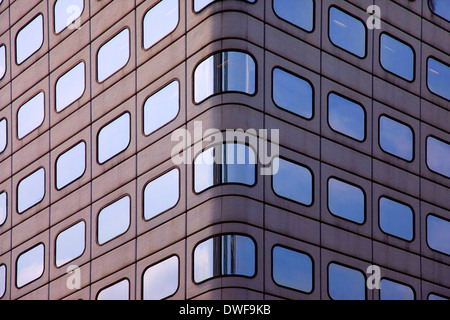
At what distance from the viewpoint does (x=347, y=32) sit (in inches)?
1745

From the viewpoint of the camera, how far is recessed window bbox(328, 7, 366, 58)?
144ft

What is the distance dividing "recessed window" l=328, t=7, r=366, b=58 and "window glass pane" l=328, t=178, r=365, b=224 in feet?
17.8

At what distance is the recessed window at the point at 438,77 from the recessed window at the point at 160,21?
38.0 ft

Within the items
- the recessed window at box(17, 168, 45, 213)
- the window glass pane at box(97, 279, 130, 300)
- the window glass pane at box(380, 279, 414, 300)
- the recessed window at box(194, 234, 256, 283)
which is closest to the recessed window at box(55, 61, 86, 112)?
the recessed window at box(17, 168, 45, 213)

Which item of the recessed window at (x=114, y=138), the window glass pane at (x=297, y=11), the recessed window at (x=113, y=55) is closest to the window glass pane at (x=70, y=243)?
the recessed window at (x=114, y=138)

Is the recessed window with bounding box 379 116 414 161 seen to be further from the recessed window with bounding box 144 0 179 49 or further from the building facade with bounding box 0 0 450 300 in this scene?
the recessed window with bounding box 144 0 179 49

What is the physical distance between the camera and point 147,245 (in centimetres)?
4166

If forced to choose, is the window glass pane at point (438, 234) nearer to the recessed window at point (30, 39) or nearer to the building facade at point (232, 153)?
the building facade at point (232, 153)

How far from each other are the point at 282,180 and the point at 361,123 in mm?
5267

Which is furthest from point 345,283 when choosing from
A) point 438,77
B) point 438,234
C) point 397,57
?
point 438,77

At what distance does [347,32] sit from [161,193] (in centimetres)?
976

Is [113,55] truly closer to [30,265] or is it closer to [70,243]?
[70,243]

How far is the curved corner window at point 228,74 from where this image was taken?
3988 centimetres
